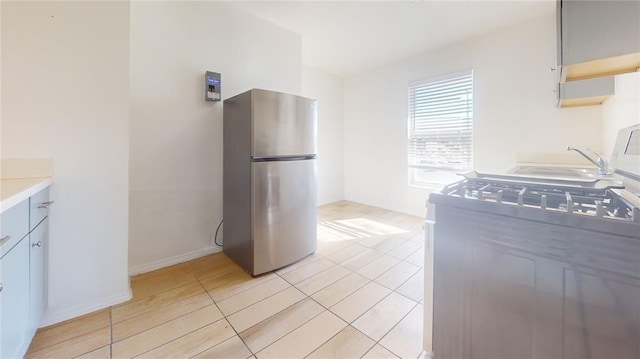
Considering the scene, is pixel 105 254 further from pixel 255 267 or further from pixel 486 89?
pixel 486 89

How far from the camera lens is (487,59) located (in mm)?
3084

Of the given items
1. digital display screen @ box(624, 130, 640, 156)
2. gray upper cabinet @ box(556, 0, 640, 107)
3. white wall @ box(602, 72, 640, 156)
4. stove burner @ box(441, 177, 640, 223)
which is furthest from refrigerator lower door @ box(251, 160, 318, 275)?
white wall @ box(602, 72, 640, 156)

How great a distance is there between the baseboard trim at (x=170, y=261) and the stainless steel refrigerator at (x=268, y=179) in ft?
0.71

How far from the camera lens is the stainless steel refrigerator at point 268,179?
2.02m

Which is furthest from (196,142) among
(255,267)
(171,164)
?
(255,267)

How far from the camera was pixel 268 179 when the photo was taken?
81.3 inches

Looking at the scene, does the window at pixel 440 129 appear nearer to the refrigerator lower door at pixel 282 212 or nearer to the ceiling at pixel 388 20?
the ceiling at pixel 388 20

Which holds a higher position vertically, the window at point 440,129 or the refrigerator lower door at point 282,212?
the window at point 440,129

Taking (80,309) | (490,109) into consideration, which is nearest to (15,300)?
(80,309)

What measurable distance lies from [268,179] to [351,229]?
1.66 metres

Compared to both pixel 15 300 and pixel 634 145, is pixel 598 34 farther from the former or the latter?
pixel 15 300

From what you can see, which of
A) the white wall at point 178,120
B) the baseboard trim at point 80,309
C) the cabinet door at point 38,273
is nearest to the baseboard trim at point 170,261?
the white wall at point 178,120

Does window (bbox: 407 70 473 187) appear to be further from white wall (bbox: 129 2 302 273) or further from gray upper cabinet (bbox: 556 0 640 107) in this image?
white wall (bbox: 129 2 302 273)

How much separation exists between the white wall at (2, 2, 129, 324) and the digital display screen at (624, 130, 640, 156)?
304cm
